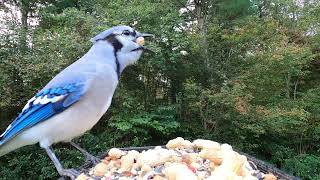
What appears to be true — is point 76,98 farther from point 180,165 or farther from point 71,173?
point 180,165

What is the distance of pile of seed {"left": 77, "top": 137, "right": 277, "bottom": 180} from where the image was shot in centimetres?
148

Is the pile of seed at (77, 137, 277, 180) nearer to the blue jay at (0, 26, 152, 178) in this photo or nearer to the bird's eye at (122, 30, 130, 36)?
the blue jay at (0, 26, 152, 178)

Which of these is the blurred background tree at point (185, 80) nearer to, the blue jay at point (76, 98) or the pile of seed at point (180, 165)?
the blue jay at point (76, 98)

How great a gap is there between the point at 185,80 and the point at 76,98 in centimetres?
620

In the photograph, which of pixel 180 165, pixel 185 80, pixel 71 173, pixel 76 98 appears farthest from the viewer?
pixel 185 80

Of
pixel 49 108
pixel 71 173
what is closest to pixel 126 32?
pixel 49 108

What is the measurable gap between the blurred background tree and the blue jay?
4.80 meters

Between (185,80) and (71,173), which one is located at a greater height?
(71,173)

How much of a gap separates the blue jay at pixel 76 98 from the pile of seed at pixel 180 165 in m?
0.34

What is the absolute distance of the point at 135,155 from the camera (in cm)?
177

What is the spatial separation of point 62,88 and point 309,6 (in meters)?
8.44

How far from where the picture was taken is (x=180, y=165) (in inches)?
60.1

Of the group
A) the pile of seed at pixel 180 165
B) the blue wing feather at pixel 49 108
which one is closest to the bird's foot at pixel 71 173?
the pile of seed at pixel 180 165

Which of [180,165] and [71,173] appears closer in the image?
[180,165]
